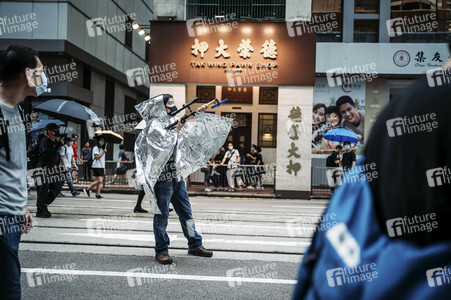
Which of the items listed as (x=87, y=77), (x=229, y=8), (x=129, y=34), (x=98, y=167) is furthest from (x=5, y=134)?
(x=129, y=34)

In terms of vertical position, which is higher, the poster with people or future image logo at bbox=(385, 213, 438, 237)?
the poster with people

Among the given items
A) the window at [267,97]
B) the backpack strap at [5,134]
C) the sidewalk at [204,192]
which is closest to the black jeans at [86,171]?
the sidewalk at [204,192]

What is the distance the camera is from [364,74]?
61.3 feet

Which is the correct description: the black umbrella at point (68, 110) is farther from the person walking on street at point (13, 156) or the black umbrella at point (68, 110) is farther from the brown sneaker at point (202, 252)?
the person walking on street at point (13, 156)

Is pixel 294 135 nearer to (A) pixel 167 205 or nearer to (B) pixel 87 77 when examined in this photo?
(A) pixel 167 205

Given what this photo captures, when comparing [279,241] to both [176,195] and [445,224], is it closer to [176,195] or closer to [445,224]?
[176,195]

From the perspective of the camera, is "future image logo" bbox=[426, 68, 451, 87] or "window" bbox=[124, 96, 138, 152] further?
"window" bbox=[124, 96, 138, 152]

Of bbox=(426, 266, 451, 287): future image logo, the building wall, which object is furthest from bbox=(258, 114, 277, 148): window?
bbox=(426, 266, 451, 287): future image logo

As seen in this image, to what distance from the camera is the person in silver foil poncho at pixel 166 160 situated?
5.15m

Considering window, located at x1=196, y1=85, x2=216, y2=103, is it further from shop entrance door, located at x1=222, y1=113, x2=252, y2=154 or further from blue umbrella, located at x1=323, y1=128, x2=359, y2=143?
blue umbrella, located at x1=323, y1=128, x2=359, y2=143

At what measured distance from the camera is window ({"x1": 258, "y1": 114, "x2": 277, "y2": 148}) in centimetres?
2019

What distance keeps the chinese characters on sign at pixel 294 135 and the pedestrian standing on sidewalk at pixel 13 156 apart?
1350 centimetres

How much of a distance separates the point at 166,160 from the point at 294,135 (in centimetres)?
1091

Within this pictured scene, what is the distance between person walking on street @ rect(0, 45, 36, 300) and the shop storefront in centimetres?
1338
